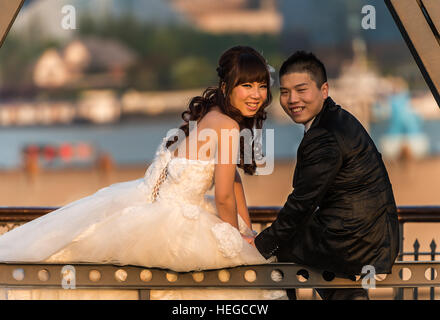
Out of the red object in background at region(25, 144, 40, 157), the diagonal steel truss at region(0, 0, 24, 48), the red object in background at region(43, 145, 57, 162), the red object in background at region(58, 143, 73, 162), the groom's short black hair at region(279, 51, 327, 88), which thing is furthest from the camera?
the red object in background at region(58, 143, 73, 162)

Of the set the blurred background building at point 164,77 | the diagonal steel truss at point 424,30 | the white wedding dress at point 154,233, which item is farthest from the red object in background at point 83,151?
the diagonal steel truss at point 424,30

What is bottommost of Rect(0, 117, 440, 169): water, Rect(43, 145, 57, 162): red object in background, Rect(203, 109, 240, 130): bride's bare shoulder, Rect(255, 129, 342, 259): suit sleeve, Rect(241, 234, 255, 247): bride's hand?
Rect(241, 234, 255, 247): bride's hand

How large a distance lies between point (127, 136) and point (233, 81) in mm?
19787

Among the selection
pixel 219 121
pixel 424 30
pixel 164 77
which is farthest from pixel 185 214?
pixel 164 77

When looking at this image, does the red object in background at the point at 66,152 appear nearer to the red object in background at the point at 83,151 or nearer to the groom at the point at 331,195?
the red object in background at the point at 83,151

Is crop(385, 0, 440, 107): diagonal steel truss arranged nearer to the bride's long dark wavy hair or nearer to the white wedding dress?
the bride's long dark wavy hair

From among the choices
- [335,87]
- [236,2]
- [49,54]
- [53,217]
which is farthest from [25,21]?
[53,217]

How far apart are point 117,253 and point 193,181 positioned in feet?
1.47

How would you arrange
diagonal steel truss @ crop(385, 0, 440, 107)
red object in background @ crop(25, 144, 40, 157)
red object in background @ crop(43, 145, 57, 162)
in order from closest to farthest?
1. diagonal steel truss @ crop(385, 0, 440, 107)
2. red object in background @ crop(25, 144, 40, 157)
3. red object in background @ crop(43, 145, 57, 162)

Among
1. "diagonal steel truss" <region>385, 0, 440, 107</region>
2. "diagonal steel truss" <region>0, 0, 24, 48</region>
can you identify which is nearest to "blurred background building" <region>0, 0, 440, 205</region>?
"diagonal steel truss" <region>0, 0, 24, 48</region>

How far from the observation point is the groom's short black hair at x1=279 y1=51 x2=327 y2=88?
2.26 metres

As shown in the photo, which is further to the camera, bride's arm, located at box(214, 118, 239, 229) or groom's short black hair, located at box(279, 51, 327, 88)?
bride's arm, located at box(214, 118, 239, 229)

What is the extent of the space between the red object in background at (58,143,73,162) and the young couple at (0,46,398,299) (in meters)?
18.6

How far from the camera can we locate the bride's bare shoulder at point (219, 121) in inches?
96.4
